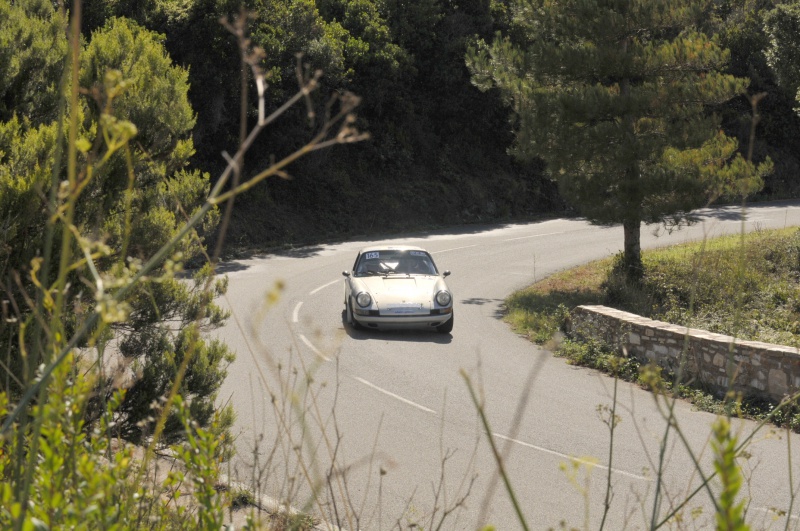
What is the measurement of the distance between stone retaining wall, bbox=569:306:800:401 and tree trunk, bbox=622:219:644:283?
5.16 m

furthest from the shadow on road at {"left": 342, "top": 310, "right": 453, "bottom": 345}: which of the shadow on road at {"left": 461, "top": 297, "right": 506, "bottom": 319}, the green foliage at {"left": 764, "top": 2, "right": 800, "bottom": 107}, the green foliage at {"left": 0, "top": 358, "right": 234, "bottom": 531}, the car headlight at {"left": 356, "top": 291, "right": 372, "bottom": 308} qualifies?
the green foliage at {"left": 764, "top": 2, "right": 800, "bottom": 107}

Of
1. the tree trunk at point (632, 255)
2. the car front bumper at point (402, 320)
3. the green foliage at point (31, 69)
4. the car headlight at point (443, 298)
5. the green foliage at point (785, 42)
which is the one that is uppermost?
the green foliage at point (785, 42)

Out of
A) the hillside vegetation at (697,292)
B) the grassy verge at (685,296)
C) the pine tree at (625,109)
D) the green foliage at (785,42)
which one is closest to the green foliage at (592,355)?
the grassy verge at (685,296)

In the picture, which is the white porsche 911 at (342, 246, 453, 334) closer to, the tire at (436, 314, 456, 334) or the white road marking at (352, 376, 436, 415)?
the tire at (436, 314, 456, 334)

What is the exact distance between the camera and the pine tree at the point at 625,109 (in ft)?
58.6

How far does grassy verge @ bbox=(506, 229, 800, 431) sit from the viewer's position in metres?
14.3

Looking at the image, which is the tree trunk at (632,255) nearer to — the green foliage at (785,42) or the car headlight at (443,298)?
the car headlight at (443,298)

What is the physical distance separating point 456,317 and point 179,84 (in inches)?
391

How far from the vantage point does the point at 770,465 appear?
8.68m

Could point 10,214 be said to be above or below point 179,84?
below

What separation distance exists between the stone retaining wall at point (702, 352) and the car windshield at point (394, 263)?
3115mm

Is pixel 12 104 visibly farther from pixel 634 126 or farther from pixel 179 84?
pixel 634 126

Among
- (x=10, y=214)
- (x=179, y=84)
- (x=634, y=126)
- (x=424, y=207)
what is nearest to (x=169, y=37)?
(x=424, y=207)

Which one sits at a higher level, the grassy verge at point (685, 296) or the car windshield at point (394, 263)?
the car windshield at point (394, 263)
